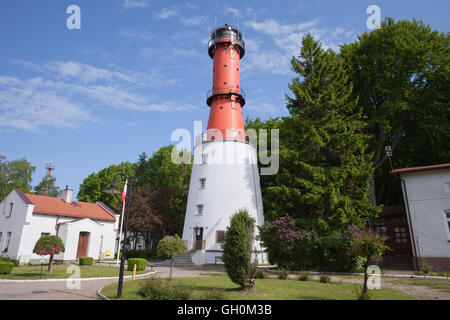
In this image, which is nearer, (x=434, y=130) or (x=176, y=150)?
(x=434, y=130)

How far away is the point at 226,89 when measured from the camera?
29.6 meters

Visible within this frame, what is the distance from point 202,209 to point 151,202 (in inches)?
291

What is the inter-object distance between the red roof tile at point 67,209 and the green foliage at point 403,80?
1094 inches

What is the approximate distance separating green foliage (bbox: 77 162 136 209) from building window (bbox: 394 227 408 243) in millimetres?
35933

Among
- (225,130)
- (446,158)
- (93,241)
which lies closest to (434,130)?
(446,158)

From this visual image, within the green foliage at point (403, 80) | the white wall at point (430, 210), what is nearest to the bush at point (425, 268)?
the white wall at point (430, 210)

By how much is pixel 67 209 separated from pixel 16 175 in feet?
64.1

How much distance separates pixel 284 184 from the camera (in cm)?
2325

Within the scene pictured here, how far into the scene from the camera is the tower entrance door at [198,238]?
1059 inches

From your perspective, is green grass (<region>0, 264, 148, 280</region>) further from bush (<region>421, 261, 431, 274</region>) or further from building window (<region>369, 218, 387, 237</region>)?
building window (<region>369, 218, 387, 237</region>)

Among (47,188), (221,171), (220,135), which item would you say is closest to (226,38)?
(220,135)

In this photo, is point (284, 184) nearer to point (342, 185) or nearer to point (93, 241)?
point (342, 185)

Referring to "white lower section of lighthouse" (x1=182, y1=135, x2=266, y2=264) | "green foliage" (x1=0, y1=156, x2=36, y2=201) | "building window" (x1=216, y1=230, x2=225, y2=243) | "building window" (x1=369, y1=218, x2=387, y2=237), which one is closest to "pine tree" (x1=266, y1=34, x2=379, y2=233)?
"white lower section of lighthouse" (x1=182, y1=135, x2=266, y2=264)

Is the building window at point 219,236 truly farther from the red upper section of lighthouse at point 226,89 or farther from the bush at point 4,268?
the bush at point 4,268
